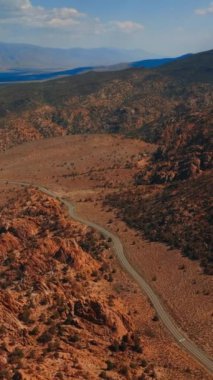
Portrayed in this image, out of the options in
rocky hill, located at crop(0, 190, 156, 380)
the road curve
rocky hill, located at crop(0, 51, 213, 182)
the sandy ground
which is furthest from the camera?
rocky hill, located at crop(0, 51, 213, 182)

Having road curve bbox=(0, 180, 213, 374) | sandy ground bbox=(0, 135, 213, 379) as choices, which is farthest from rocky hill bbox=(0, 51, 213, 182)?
road curve bbox=(0, 180, 213, 374)

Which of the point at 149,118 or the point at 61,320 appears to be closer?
the point at 61,320

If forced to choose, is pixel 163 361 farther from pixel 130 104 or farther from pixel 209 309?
pixel 130 104

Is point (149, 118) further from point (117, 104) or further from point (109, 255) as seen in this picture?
point (109, 255)

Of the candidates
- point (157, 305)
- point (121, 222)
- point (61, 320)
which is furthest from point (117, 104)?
A: point (61, 320)

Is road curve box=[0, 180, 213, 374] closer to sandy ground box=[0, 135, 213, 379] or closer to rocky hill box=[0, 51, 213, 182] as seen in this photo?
sandy ground box=[0, 135, 213, 379]

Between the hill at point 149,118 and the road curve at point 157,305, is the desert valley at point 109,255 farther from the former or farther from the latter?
the hill at point 149,118
